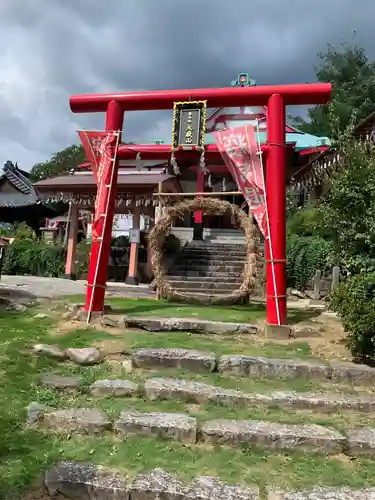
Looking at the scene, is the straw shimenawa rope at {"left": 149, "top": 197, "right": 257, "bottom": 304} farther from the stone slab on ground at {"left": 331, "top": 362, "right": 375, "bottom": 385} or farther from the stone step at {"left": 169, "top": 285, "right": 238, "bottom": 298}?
the stone slab on ground at {"left": 331, "top": 362, "right": 375, "bottom": 385}

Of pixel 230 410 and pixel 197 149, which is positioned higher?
pixel 197 149

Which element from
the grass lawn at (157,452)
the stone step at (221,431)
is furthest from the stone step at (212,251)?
the stone step at (221,431)

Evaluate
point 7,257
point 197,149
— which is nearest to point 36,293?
point 197,149

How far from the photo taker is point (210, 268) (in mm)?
13180

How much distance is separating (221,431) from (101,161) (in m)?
5.68

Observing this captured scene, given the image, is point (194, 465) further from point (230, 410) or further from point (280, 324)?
point (280, 324)

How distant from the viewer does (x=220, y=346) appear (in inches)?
207

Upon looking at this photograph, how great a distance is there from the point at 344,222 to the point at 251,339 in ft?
9.64

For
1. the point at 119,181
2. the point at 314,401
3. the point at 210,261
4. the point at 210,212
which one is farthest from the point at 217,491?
the point at 119,181

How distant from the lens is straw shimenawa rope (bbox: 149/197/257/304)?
940 centimetres

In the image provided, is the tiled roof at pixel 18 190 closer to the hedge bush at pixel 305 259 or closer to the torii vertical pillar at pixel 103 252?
the hedge bush at pixel 305 259

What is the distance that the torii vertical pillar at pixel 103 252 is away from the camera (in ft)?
23.1

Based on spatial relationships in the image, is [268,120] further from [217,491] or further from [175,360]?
[217,491]

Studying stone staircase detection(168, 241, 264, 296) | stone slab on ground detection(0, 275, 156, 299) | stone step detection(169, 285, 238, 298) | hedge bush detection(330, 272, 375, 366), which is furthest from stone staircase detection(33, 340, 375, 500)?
stone step detection(169, 285, 238, 298)
